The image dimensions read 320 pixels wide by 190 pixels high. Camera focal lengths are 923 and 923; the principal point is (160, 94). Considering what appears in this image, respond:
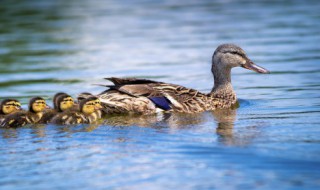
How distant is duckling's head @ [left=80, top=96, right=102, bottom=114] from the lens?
33.5 ft

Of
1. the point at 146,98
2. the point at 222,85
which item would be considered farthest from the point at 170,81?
the point at 146,98

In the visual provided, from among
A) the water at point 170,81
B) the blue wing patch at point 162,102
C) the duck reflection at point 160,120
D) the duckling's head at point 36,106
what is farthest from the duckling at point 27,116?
the blue wing patch at point 162,102

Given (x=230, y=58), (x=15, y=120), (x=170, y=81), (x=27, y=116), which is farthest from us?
(x=170, y=81)

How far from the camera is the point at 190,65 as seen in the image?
1548 centimetres

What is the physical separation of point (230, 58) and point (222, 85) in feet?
1.18

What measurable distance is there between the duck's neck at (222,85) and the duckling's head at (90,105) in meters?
1.91

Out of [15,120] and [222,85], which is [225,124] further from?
[15,120]

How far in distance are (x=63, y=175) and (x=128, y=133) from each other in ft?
5.57

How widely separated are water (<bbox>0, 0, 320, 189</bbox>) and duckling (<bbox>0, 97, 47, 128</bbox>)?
17 cm

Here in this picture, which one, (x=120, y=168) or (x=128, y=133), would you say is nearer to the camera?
(x=120, y=168)

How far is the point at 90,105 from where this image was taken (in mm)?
10227

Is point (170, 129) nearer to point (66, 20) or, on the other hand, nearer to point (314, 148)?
point (314, 148)

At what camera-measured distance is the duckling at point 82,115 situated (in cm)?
1013

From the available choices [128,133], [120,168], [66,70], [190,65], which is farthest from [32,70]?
[120,168]
